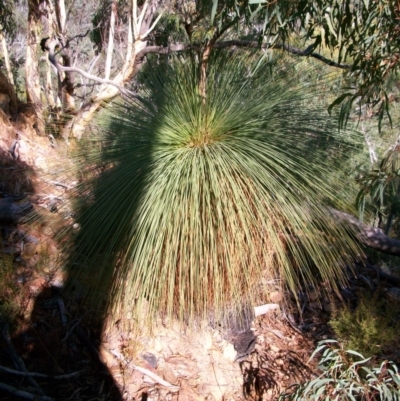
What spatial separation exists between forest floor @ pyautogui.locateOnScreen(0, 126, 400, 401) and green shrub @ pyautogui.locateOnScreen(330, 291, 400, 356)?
27 cm

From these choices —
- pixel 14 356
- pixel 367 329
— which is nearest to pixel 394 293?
pixel 367 329

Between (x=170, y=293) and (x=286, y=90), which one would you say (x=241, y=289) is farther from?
(x=286, y=90)

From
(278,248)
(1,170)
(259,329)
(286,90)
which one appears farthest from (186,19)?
(278,248)

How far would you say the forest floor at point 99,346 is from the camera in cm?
220

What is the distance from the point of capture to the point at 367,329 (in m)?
2.52

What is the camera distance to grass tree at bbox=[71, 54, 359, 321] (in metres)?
1.79

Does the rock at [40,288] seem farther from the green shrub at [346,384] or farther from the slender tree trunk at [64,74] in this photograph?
the slender tree trunk at [64,74]

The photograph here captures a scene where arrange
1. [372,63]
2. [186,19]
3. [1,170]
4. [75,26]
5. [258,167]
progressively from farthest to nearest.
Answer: [75,26] → [186,19] → [1,170] → [258,167] → [372,63]

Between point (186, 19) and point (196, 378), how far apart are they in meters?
3.81

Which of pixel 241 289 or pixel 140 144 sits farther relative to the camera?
pixel 140 144

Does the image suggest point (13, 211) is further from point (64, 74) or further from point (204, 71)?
point (64, 74)

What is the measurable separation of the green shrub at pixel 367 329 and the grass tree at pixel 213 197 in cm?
80

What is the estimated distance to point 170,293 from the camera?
1755mm

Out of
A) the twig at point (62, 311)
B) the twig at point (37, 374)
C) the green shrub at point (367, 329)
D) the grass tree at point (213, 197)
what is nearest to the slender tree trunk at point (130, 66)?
the twig at point (62, 311)
